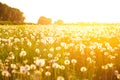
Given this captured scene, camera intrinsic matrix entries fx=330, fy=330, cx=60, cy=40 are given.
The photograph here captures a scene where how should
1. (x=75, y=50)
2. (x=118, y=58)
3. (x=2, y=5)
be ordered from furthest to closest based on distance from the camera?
(x=2, y=5) → (x=75, y=50) → (x=118, y=58)

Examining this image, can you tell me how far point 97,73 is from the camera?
677 centimetres

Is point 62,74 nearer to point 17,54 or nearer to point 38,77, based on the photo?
point 38,77

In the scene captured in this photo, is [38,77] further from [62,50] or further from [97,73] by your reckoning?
[62,50]

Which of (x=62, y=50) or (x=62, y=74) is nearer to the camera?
(x=62, y=74)

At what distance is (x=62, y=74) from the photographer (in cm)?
650

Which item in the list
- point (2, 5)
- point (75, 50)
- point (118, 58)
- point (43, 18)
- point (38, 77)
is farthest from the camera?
point (2, 5)

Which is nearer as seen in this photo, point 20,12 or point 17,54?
point 17,54

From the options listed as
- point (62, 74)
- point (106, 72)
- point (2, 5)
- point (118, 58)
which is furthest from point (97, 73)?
point (2, 5)

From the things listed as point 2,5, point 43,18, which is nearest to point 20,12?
point 2,5

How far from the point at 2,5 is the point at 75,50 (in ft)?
202

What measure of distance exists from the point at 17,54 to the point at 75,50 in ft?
5.06

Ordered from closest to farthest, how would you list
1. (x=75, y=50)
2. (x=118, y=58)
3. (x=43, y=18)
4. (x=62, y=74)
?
(x=62, y=74), (x=118, y=58), (x=75, y=50), (x=43, y=18)

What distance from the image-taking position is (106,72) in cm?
672

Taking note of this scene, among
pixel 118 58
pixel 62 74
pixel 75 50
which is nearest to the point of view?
pixel 62 74
